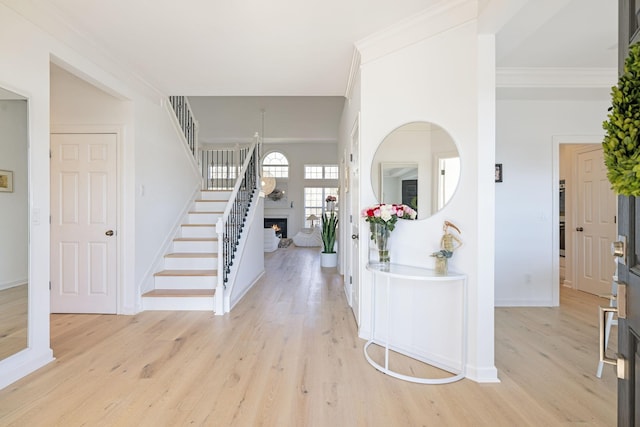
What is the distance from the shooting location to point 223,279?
3744 millimetres

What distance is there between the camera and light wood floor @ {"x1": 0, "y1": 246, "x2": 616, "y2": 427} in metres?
1.81

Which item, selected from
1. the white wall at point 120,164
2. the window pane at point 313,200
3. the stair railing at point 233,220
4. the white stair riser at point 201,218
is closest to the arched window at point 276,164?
the window pane at point 313,200

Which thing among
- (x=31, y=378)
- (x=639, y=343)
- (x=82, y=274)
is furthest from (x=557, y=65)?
(x=82, y=274)

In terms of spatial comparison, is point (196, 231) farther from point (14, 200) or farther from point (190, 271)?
point (14, 200)

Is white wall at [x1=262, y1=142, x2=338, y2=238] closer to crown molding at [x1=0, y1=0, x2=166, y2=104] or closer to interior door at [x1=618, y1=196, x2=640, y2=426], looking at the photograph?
crown molding at [x1=0, y1=0, x2=166, y2=104]

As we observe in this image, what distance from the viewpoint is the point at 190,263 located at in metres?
4.21

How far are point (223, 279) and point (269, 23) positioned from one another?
265 centimetres

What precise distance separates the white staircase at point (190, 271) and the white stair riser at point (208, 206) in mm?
123

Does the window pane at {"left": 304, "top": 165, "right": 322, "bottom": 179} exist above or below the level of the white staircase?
above

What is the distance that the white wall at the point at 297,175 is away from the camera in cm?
1144

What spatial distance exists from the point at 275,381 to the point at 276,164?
9.82 metres

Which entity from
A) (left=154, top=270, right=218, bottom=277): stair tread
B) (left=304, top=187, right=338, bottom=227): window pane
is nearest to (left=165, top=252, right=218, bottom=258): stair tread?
(left=154, top=270, right=218, bottom=277): stair tread

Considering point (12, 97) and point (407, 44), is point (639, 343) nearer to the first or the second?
point (407, 44)

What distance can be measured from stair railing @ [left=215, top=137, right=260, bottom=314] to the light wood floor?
517 millimetres
